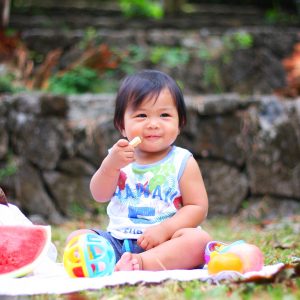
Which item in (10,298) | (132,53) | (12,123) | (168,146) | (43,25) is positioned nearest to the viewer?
(10,298)

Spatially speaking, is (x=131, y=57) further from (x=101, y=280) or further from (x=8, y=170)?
(x=101, y=280)

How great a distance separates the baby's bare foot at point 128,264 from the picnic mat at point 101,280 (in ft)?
0.28

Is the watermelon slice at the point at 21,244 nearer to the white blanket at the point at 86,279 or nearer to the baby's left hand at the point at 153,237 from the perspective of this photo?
the white blanket at the point at 86,279

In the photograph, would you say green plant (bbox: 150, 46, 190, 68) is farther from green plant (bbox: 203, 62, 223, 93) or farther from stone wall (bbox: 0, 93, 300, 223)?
stone wall (bbox: 0, 93, 300, 223)

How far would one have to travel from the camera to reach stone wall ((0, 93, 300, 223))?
5.71m

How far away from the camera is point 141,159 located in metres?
3.07

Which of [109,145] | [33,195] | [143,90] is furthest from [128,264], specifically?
[33,195]

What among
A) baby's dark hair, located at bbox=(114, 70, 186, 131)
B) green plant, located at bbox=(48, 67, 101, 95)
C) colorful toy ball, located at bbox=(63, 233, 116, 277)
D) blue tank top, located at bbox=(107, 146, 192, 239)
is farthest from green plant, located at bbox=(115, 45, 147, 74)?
colorful toy ball, located at bbox=(63, 233, 116, 277)

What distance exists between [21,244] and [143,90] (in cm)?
97

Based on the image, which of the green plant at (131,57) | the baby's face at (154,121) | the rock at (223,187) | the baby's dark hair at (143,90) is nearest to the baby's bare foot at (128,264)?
the baby's face at (154,121)

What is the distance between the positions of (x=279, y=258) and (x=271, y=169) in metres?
2.91

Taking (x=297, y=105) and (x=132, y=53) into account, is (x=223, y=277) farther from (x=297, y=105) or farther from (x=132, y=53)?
(x=132, y=53)

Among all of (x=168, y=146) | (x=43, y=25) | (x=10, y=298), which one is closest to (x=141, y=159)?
(x=168, y=146)

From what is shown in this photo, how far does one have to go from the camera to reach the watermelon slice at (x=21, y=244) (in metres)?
2.65
